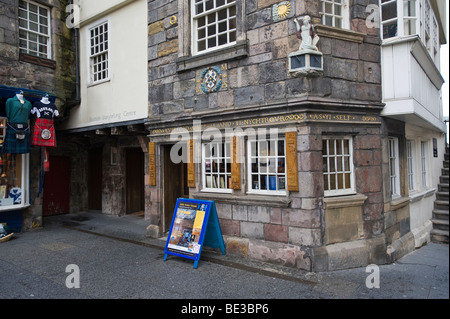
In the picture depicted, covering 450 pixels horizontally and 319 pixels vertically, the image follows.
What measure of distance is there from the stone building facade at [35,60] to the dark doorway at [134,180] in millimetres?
2571

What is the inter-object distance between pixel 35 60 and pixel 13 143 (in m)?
2.79

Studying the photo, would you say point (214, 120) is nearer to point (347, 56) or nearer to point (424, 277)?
point (347, 56)

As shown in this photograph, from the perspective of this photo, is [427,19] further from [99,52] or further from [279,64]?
[99,52]

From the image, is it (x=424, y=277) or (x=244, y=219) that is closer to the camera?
(x=424, y=277)

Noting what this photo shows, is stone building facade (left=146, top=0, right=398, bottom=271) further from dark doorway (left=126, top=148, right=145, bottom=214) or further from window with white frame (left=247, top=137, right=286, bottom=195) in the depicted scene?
dark doorway (left=126, top=148, right=145, bottom=214)

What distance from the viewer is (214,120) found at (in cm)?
727

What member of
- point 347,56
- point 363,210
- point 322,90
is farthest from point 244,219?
point 347,56

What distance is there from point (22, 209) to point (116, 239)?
3288 millimetres

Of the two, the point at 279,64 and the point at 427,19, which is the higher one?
the point at 427,19

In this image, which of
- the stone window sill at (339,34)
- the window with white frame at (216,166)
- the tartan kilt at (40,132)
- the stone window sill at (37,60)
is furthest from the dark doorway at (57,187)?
the stone window sill at (339,34)

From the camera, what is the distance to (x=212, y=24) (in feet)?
24.6

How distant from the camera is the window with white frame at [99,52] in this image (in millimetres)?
10109

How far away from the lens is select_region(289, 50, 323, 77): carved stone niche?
19.3 feet

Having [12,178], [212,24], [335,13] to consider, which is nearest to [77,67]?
[12,178]
